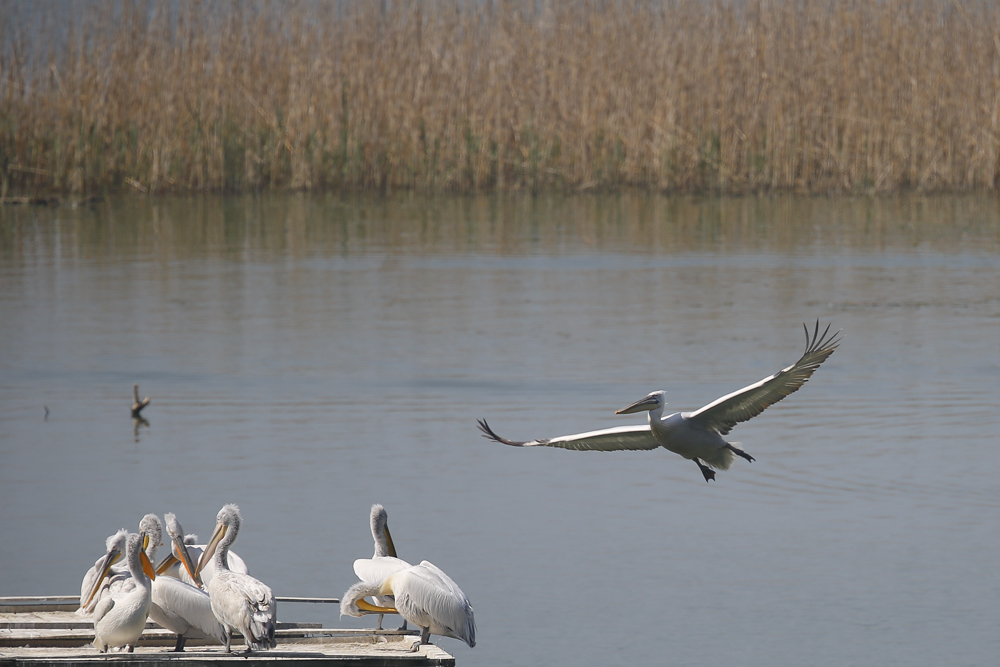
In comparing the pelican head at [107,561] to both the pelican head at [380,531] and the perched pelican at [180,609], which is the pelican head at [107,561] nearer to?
the perched pelican at [180,609]

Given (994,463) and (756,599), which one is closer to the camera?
(756,599)

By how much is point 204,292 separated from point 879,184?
10.1 meters

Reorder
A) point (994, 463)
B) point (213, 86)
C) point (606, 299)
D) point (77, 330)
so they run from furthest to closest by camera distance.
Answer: point (213, 86) < point (606, 299) < point (77, 330) < point (994, 463)

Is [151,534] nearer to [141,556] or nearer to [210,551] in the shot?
[210,551]

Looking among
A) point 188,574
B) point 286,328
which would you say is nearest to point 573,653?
point 188,574

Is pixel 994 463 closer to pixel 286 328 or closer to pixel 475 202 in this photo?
pixel 286 328

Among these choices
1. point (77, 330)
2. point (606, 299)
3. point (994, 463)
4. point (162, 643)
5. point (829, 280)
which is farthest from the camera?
point (829, 280)

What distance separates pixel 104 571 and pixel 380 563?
0.92 meters

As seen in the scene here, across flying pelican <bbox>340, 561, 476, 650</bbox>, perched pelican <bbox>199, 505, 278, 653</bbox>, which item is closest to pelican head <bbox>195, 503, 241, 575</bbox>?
perched pelican <bbox>199, 505, 278, 653</bbox>

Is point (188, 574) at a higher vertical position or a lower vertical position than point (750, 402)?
lower

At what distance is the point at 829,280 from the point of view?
596 inches

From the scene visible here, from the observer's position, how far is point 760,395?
597 cm

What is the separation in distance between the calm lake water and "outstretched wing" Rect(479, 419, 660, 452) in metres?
0.61

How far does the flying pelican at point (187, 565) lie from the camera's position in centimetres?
588
